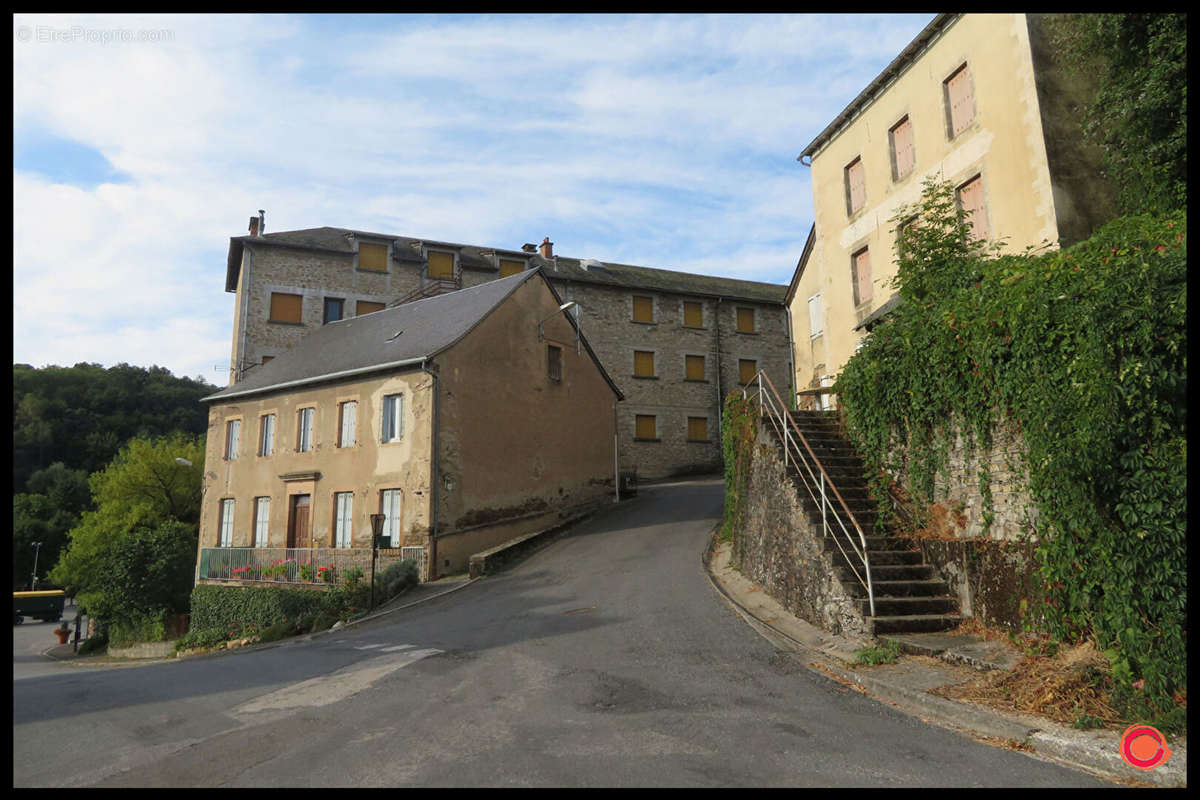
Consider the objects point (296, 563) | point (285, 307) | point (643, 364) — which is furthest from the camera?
point (643, 364)

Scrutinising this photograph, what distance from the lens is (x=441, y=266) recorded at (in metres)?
33.1

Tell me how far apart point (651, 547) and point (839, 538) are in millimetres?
6891

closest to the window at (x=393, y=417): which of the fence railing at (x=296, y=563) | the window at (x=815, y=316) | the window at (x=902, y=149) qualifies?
the fence railing at (x=296, y=563)

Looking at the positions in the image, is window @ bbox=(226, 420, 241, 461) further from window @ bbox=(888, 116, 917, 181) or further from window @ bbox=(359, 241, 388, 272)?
window @ bbox=(888, 116, 917, 181)

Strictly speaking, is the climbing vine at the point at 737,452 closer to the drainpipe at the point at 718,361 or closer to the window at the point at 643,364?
the window at the point at 643,364

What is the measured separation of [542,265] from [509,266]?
1935 mm

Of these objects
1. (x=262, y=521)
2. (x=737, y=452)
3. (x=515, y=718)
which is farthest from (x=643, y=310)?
(x=515, y=718)

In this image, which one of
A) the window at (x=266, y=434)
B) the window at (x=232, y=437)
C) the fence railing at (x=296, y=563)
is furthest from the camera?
the window at (x=232, y=437)

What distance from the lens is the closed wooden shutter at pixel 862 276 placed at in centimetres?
1791

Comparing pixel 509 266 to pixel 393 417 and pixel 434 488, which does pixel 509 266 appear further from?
pixel 434 488

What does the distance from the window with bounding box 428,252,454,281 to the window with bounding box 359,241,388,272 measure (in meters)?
1.99

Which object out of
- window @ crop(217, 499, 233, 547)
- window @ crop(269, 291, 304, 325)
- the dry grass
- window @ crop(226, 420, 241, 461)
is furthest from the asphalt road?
window @ crop(269, 291, 304, 325)

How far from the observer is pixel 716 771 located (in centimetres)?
494

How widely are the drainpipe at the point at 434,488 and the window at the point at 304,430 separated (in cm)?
526
